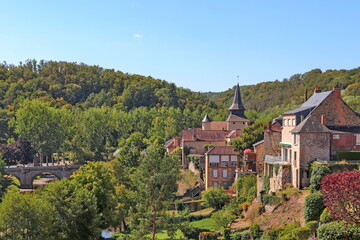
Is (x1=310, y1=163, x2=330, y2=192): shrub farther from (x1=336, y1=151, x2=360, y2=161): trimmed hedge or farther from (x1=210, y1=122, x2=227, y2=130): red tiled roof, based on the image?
(x1=210, y1=122, x2=227, y2=130): red tiled roof

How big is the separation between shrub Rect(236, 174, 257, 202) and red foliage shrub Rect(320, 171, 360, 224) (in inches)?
733

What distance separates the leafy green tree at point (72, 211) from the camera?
30.7 meters

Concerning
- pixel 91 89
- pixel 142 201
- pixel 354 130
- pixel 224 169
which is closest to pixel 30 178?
pixel 224 169

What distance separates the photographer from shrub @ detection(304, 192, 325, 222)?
28.5m

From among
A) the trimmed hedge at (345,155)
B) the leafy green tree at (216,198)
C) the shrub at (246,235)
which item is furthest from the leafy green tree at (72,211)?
the trimmed hedge at (345,155)

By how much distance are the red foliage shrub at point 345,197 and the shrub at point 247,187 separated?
1863cm

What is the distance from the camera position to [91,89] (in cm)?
13112

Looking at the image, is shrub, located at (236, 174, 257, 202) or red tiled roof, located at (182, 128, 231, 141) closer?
shrub, located at (236, 174, 257, 202)

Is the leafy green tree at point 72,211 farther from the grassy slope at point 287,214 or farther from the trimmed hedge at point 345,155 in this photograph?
the trimmed hedge at point 345,155

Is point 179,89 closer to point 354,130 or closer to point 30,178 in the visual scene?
point 30,178

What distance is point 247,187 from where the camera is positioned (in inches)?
1672

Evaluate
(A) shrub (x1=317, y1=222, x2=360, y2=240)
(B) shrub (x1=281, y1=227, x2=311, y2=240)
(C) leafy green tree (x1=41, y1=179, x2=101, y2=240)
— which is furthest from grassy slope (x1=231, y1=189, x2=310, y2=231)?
(C) leafy green tree (x1=41, y1=179, x2=101, y2=240)

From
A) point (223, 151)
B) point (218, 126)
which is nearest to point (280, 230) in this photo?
point (223, 151)

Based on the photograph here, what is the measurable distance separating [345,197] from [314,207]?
22.3ft
